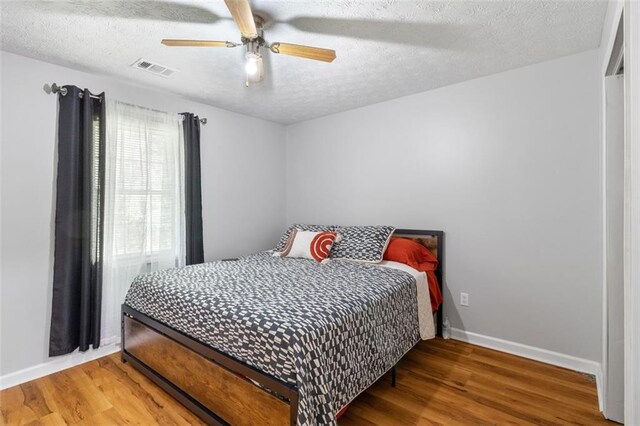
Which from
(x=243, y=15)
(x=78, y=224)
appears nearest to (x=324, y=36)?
(x=243, y=15)

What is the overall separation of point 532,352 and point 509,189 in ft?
4.45

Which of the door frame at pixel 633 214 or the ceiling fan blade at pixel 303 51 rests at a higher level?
the ceiling fan blade at pixel 303 51

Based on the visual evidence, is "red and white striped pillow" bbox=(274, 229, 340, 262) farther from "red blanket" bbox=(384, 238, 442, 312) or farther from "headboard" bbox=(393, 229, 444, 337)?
"headboard" bbox=(393, 229, 444, 337)

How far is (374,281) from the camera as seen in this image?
2299 mm

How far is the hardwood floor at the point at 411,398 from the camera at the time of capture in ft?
6.08

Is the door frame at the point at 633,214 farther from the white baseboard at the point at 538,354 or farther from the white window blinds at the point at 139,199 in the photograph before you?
the white window blinds at the point at 139,199

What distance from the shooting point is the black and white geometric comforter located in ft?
4.74

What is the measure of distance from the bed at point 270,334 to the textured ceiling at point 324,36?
1.67 meters

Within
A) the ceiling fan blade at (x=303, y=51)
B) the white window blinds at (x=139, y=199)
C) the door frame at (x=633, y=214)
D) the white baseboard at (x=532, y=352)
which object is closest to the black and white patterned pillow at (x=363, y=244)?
the white baseboard at (x=532, y=352)

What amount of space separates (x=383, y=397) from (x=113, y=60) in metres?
3.12

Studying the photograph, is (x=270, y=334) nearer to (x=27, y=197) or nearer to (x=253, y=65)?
(x=253, y=65)

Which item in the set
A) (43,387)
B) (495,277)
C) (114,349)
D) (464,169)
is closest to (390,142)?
(464,169)

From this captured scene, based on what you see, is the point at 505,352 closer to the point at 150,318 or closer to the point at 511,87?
the point at 511,87

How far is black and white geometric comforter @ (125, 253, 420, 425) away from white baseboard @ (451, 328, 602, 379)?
0.71 metres
